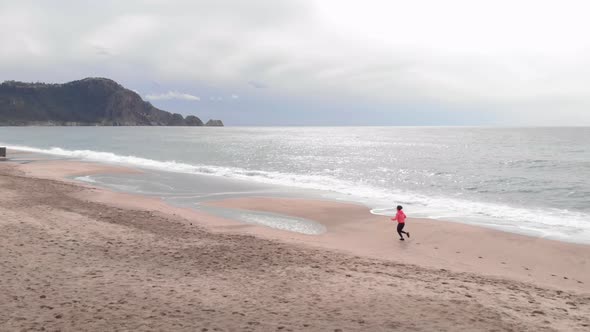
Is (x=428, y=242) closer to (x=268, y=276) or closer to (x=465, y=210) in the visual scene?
(x=268, y=276)

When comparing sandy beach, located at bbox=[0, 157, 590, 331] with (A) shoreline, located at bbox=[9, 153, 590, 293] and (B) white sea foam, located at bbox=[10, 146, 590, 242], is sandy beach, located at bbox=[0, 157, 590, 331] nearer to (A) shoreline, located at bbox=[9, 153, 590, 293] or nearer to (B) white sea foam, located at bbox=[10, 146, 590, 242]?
(A) shoreline, located at bbox=[9, 153, 590, 293]

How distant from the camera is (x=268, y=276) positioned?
8828mm

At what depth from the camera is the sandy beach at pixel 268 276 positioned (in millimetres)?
6555

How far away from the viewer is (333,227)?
15.5 metres

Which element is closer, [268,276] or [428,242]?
[268,276]

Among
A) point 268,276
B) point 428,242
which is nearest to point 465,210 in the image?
point 428,242

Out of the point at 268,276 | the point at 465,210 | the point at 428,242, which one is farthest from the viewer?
the point at 465,210

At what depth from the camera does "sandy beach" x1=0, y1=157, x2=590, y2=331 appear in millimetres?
6555

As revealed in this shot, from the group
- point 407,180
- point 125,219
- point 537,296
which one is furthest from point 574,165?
point 125,219

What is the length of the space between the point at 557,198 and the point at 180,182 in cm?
2391

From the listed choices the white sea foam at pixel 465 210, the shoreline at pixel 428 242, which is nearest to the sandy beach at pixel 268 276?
the shoreline at pixel 428 242

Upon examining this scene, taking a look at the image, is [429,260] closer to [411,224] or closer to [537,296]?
[537,296]

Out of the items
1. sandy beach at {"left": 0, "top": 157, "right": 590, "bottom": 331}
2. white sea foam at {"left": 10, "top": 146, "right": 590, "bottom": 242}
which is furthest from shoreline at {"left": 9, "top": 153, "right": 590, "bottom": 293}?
white sea foam at {"left": 10, "top": 146, "right": 590, "bottom": 242}

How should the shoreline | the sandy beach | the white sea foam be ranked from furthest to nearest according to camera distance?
the white sea foam → the shoreline → the sandy beach
